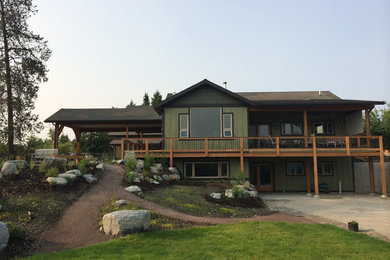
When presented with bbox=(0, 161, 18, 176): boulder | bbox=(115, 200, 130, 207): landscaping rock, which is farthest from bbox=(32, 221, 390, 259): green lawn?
bbox=(0, 161, 18, 176): boulder

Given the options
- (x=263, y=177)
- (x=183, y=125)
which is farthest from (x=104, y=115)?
(x=263, y=177)

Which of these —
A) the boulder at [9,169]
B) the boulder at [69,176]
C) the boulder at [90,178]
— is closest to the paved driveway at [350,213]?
the boulder at [90,178]

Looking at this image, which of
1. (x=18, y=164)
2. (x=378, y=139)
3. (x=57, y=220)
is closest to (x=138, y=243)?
(x=57, y=220)

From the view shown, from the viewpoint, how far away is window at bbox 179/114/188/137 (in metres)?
17.1

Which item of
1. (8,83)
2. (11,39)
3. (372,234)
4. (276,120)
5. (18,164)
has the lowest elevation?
(372,234)

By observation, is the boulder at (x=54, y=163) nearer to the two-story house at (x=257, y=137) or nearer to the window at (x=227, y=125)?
the two-story house at (x=257, y=137)

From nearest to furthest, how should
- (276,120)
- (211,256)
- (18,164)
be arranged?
(211,256), (18,164), (276,120)

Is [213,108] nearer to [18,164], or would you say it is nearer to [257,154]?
[257,154]

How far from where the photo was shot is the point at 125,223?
6.74 metres

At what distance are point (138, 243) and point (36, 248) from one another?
218 centimetres

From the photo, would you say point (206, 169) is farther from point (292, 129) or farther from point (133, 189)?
point (133, 189)

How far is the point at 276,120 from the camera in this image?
19281 mm

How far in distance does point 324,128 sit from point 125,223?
1637 centimetres

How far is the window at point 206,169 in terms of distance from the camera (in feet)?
55.9
